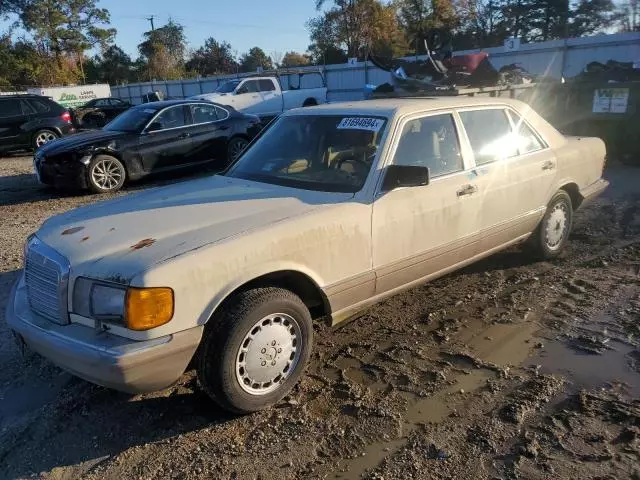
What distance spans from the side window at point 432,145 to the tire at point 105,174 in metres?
6.78

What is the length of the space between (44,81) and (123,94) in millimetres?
9841

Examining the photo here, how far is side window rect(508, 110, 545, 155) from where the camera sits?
4.81 metres

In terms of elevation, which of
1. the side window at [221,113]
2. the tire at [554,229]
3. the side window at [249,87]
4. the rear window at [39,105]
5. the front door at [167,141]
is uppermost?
the side window at [249,87]

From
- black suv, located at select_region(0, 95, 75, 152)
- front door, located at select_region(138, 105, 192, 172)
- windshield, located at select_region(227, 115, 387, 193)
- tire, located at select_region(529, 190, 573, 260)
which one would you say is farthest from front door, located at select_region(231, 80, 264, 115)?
windshield, located at select_region(227, 115, 387, 193)

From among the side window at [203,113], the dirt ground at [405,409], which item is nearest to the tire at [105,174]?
the side window at [203,113]

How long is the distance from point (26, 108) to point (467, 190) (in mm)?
13858

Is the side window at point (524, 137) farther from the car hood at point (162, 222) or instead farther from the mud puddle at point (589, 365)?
the car hood at point (162, 222)

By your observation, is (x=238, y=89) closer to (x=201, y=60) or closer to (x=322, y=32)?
(x=322, y=32)

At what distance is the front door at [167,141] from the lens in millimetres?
9711

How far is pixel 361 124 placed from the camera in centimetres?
392

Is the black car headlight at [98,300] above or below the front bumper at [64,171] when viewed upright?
above

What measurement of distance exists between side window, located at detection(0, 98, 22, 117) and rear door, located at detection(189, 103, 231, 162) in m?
6.61

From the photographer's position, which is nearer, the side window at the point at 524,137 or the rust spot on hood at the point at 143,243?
the rust spot on hood at the point at 143,243

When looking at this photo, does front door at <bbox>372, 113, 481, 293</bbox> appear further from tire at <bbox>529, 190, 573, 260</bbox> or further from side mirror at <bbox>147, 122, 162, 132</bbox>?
side mirror at <bbox>147, 122, 162, 132</bbox>
